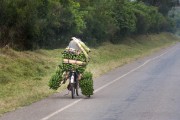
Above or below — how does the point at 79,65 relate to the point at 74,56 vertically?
below

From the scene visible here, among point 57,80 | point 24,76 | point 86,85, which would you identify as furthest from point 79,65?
point 24,76

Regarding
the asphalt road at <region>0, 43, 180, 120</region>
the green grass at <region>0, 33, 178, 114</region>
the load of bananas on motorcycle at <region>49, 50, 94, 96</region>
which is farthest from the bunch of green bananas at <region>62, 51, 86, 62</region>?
the green grass at <region>0, 33, 178, 114</region>

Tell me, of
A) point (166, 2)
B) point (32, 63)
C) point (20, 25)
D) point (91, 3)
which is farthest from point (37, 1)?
point (166, 2)

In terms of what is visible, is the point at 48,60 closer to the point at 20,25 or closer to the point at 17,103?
the point at 20,25

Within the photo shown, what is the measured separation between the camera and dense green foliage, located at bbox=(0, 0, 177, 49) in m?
26.2

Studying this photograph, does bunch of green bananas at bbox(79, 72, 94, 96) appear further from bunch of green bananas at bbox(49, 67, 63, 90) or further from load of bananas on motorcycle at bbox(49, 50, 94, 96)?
bunch of green bananas at bbox(49, 67, 63, 90)

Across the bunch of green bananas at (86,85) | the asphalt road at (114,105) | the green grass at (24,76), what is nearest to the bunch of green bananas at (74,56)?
the bunch of green bananas at (86,85)

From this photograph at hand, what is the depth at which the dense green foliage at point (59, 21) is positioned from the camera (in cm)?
2616

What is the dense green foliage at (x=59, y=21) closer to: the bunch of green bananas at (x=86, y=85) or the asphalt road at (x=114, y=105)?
the asphalt road at (x=114, y=105)

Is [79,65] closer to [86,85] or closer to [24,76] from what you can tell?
[86,85]

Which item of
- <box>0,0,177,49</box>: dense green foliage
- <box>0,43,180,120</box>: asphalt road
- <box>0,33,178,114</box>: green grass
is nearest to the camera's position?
<box>0,43,180,120</box>: asphalt road

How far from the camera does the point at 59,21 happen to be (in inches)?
1321

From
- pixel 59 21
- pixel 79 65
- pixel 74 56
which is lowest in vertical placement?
pixel 79 65

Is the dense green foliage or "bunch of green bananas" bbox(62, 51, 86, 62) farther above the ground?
the dense green foliage
